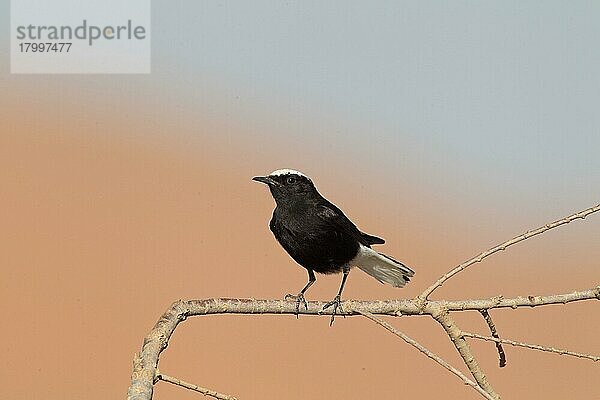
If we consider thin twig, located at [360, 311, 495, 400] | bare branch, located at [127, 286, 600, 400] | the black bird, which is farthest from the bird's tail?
thin twig, located at [360, 311, 495, 400]

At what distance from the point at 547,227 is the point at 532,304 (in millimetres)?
122

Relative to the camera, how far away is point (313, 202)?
1.90 m

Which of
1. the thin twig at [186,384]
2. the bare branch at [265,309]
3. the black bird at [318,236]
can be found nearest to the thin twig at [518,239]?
the bare branch at [265,309]

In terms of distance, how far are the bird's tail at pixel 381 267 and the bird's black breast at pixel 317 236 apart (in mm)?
27

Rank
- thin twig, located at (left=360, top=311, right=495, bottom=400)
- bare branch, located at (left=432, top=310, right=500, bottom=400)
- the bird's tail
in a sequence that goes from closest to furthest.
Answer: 1. thin twig, located at (left=360, top=311, right=495, bottom=400)
2. bare branch, located at (left=432, top=310, right=500, bottom=400)
3. the bird's tail

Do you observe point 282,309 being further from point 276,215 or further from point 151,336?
point 276,215

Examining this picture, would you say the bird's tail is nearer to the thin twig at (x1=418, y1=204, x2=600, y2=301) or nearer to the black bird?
the black bird

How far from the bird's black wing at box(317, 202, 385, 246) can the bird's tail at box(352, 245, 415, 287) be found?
0.09 ft

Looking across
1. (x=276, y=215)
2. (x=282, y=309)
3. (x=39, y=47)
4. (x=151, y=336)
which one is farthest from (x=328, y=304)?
(x=39, y=47)

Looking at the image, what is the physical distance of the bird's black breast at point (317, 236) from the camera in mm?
1824

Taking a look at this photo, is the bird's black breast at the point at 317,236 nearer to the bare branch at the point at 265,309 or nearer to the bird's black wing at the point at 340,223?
the bird's black wing at the point at 340,223

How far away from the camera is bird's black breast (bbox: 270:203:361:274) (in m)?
1.82

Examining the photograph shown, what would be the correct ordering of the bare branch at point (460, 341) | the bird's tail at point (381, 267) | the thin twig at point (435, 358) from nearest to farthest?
the thin twig at point (435, 358) → the bare branch at point (460, 341) → the bird's tail at point (381, 267)

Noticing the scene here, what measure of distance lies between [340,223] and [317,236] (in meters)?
0.07
